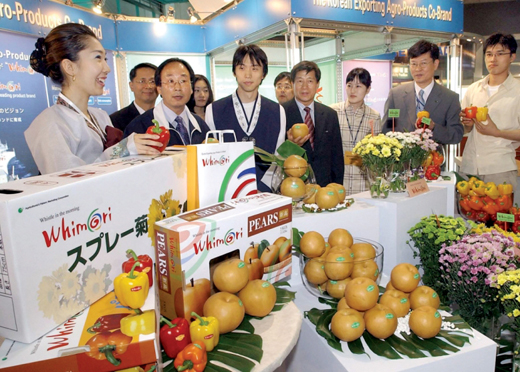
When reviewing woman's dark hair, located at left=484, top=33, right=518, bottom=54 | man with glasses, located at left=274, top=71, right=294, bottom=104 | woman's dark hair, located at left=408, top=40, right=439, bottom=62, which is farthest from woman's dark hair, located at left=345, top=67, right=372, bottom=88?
woman's dark hair, located at left=484, top=33, right=518, bottom=54

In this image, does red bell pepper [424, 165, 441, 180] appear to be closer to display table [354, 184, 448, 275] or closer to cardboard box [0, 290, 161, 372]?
display table [354, 184, 448, 275]

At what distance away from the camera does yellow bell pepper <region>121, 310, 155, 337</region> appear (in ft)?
2.97

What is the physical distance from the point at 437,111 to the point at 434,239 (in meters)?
1.76

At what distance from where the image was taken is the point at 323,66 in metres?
6.19

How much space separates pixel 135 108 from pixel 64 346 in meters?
3.25

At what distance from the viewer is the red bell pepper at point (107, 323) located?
36.8 inches

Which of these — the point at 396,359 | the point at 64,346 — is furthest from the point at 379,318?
the point at 64,346

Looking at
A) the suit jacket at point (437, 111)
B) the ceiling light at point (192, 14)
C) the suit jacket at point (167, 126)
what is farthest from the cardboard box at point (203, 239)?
the ceiling light at point (192, 14)

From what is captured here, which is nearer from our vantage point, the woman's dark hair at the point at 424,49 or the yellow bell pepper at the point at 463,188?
the yellow bell pepper at the point at 463,188

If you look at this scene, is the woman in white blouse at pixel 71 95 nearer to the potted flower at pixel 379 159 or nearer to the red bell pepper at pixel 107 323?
the red bell pepper at pixel 107 323

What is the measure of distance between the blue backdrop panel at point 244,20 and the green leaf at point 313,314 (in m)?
3.76

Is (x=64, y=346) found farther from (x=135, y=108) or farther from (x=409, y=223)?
(x=135, y=108)

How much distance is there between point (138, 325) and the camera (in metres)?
0.92

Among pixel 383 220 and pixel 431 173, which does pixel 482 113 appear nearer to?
pixel 431 173
